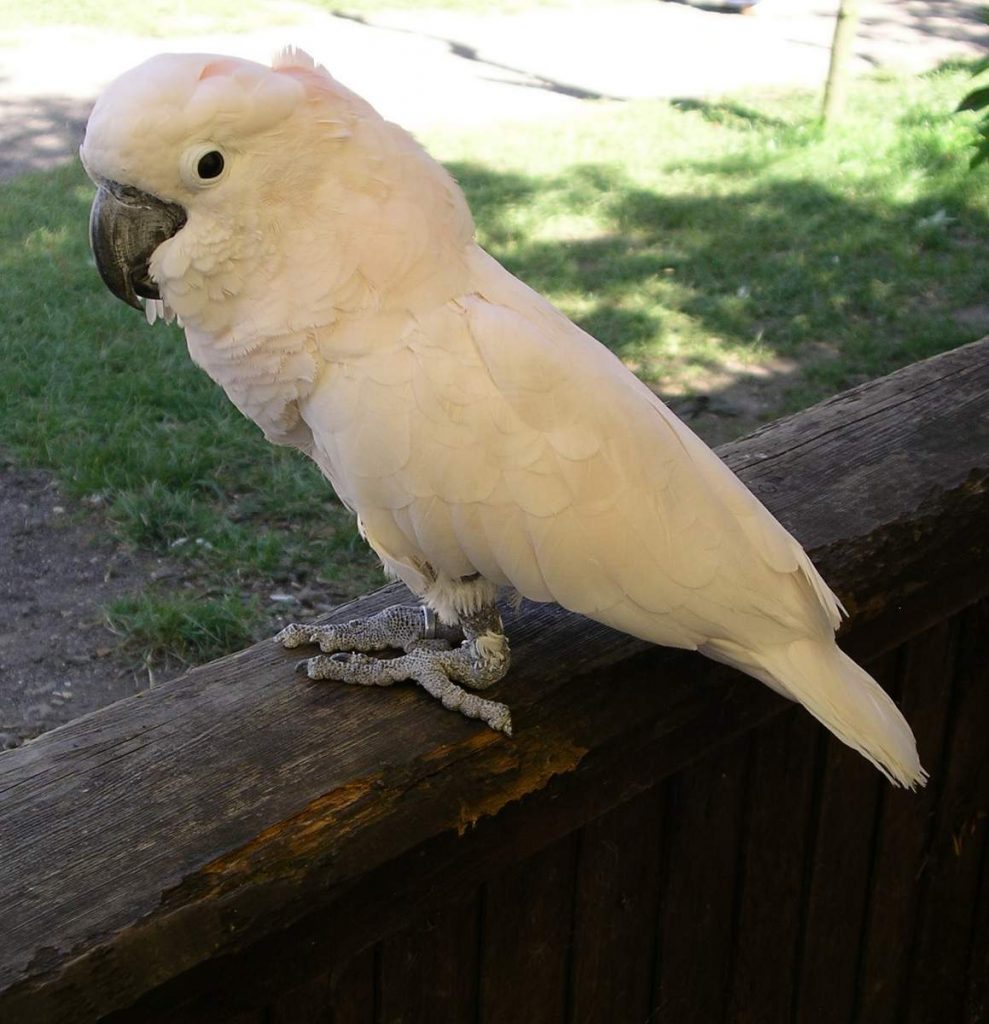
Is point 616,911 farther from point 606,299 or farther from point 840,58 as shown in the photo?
point 840,58

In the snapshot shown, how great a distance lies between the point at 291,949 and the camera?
3.49ft

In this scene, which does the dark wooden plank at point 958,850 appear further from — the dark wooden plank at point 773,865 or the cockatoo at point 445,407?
the cockatoo at point 445,407

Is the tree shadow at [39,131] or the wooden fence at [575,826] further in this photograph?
the tree shadow at [39,131]

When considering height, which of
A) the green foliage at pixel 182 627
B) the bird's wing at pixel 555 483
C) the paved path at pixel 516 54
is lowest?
the green foliage at pixel 182 627

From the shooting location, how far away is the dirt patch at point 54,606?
2623 mm

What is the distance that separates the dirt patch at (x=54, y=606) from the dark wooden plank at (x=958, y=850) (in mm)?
1587

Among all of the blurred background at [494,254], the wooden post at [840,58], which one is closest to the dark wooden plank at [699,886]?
the blurred background at [494,254]

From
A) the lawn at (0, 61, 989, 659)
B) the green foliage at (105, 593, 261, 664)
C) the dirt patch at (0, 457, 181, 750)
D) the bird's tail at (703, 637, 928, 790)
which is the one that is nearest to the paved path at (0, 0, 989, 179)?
the lawn at (0, 61, 989, 659)

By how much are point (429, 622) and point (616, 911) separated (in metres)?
0.44

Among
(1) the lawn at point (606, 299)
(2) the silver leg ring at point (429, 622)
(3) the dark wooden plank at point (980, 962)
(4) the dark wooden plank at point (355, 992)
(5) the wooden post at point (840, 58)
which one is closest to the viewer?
(4) the dark wooden plank at point (355, 992)

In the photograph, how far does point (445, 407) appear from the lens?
1367 mm

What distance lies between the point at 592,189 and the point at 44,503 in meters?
3.07

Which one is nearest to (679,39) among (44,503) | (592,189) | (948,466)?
(592,189)

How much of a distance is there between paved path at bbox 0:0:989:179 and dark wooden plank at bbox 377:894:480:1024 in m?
4.95
